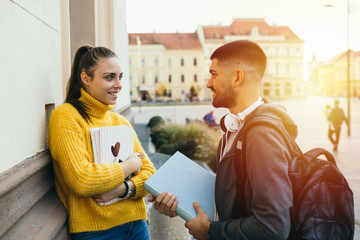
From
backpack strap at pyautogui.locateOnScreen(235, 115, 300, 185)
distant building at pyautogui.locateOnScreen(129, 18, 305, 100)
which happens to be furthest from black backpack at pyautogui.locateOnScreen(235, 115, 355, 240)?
distant building at pyautogui.locateOnScreen(129, 18, 305, 100)

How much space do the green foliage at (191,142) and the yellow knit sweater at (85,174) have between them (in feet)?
22.4

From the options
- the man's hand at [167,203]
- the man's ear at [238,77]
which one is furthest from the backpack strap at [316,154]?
the man's hand at [167,203]

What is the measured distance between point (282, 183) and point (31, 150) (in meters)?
1.32

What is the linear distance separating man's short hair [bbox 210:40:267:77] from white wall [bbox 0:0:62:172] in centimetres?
103

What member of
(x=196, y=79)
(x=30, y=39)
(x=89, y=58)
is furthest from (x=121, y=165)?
(x=196, y=79)

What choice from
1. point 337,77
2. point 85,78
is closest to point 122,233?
point 85,78

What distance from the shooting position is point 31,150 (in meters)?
1.91

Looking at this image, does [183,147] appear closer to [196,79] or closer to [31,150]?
[31,150]

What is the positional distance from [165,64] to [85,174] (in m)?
65.1

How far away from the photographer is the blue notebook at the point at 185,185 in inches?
74.0

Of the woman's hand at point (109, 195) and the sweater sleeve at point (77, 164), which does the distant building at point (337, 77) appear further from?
the sweater sleeve at point (77, 164)

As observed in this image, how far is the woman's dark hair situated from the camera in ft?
6.89

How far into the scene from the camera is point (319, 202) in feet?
5.01

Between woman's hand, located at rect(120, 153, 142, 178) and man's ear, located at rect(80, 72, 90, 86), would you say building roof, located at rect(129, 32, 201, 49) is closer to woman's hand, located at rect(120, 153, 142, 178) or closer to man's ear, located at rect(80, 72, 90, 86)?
man's ear, located at rect(80, 72, 90, 86)
